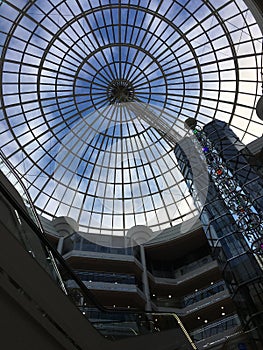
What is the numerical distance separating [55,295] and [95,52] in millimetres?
28621

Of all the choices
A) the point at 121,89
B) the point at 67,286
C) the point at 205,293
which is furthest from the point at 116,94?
the point at 67,286

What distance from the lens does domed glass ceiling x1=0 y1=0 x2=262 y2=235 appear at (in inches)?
1125

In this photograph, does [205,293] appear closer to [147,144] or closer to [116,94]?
[147,144]

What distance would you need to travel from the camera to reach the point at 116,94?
33.1 metres

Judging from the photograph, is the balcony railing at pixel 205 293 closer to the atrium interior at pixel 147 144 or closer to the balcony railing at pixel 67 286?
the atrium interior at pixel 147 144

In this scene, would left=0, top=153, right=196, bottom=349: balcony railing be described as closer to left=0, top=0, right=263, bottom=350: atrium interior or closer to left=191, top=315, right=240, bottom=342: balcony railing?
left=0, top=0, right=263, bottom=350: atrium interior

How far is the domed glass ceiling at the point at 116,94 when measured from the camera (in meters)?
28.6

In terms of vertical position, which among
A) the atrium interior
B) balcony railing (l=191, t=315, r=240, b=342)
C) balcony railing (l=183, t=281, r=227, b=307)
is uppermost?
the atrium interior

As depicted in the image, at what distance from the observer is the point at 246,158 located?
29203 millimetres

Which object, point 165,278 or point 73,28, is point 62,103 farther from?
point 165,278

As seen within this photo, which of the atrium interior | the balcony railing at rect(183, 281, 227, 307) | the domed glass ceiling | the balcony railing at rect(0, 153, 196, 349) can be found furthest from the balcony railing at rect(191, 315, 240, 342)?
the domed glass ceiling

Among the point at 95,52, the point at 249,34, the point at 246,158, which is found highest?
the point at 95,52

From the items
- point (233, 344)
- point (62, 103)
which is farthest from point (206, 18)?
point (233, 344)

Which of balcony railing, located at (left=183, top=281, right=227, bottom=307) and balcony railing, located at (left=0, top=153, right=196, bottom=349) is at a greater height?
balcony railing, located at (left=183, top=281, right=227, bottom=307)
